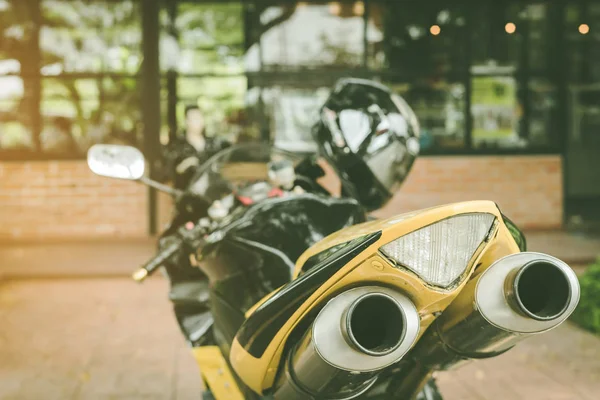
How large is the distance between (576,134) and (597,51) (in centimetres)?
129

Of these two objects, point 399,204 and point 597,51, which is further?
point 597,51

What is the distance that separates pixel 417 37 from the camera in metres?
11.3

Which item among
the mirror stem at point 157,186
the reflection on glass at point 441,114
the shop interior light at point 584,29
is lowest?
the mirror stem at point 157,186

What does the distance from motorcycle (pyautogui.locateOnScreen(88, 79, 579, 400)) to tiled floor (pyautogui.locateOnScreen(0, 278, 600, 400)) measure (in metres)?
2.48

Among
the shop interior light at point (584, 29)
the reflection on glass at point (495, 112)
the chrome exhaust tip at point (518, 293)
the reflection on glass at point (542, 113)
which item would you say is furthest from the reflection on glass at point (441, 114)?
the chrome exhaust tip at point (518, 293)

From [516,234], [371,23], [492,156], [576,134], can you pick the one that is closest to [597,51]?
[576,134]

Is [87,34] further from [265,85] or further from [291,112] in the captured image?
[291,112]

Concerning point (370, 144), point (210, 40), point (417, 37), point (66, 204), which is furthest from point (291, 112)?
point (370, 144)

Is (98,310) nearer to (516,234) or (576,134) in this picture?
(516,234)

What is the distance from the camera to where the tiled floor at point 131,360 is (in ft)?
16.0

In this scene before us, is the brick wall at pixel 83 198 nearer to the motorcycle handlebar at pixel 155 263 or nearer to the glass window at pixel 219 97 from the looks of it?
the glass window at pixel 219 97

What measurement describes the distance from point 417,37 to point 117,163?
881 cm

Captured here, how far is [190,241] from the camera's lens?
10.3 ft

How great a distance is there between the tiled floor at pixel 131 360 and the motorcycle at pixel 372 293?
97.5 inches
